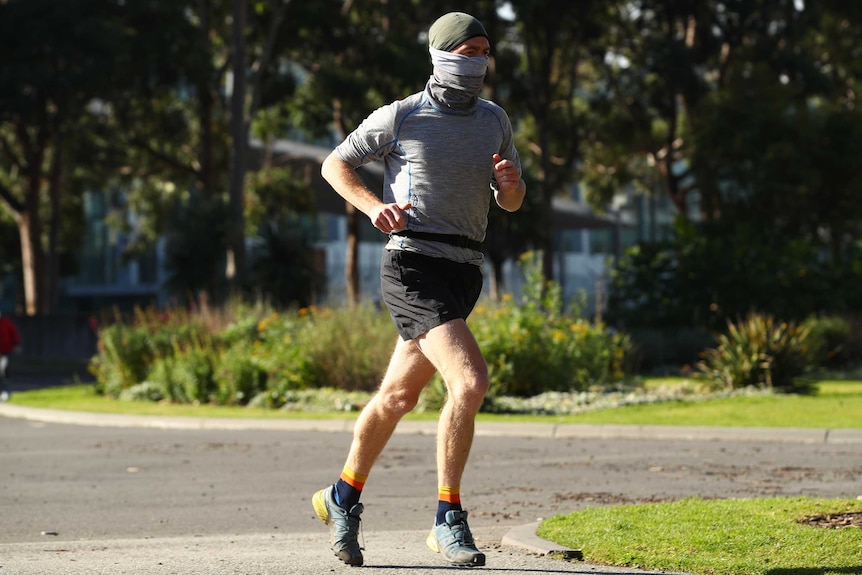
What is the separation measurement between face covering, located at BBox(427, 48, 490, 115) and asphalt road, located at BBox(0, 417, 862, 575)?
5.75 feet

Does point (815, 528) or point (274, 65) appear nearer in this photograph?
point (815, 528)

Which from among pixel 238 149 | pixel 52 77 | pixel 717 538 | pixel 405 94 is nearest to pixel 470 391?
pixel 717 538

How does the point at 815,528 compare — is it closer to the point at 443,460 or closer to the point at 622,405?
the point at 443,460

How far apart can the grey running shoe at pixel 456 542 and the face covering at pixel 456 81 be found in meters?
1.53

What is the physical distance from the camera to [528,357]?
59.5 ft

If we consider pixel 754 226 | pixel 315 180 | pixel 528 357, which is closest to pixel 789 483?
pixel 528 357

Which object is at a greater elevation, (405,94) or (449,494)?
(405,94)

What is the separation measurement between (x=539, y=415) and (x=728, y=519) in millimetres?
9896


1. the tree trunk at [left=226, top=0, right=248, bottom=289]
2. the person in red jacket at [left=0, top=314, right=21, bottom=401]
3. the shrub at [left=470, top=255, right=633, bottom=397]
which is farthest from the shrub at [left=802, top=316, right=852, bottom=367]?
the tree trunk at [left=226, top=0, right=248, bottom=289]

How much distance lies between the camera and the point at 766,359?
59.9 ft

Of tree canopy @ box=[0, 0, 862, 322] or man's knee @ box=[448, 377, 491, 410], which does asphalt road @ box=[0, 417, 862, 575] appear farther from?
tree canopy @ box=[0, 0, 862, 322]

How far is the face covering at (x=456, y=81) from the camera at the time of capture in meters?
5.28

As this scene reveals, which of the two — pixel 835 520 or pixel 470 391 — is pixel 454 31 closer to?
pixel 470 391

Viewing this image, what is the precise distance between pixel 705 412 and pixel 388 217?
11242 mm
